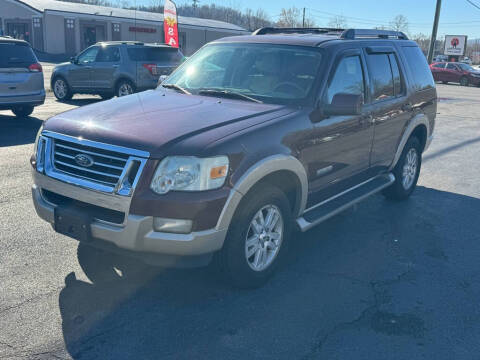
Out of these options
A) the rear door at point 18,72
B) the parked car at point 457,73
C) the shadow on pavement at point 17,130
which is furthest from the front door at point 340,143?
the parked car at point 457,73

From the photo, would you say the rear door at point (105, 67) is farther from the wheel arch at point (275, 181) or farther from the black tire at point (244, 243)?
the black tire at point (244, 243)

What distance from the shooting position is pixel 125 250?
3502 mm

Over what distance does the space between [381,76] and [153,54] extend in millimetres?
10394

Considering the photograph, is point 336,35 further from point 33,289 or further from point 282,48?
point 33,289

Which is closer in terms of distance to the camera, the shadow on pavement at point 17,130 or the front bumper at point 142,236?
the front bumper at point 142,236

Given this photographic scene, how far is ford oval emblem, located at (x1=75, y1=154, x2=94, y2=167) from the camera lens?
3.62m

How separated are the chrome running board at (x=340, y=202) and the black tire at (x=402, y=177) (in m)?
0.38

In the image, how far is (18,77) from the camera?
10672 millimetres

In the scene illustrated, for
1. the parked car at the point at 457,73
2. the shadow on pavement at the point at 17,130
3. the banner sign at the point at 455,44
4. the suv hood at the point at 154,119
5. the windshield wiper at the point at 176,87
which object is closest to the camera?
the suv hood at the point at 154,119

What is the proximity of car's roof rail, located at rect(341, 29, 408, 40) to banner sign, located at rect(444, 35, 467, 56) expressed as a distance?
56.6 metres

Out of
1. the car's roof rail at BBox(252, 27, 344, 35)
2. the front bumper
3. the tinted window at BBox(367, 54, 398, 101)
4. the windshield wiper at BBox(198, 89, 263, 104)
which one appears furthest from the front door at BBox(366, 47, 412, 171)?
the front bumper

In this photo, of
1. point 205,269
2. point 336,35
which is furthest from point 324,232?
point 336,35

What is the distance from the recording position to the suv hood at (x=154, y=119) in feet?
11.7

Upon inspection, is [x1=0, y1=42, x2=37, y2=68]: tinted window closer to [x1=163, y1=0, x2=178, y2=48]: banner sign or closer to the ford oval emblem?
the ford oval emblem
